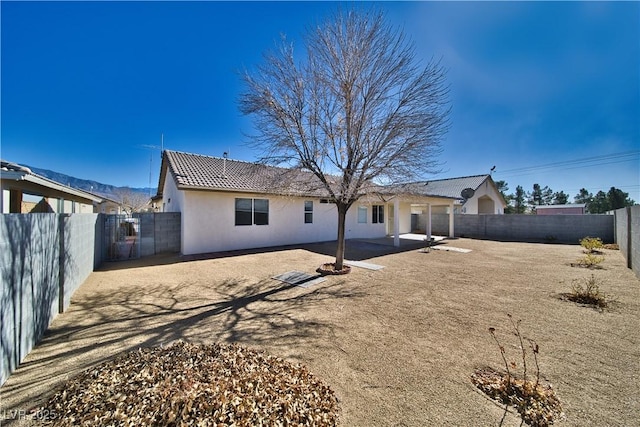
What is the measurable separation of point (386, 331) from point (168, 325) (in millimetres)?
3544

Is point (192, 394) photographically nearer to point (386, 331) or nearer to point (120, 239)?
point (386, 331)

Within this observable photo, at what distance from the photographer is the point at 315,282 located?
643 centimetres

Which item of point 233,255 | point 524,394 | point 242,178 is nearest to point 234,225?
point 233,255

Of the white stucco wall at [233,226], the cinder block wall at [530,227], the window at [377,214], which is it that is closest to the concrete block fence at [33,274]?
the white stucco wall at [233,226]

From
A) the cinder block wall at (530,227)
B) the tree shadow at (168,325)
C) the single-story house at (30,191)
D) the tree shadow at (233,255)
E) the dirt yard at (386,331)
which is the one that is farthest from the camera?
the cinder block wall at (530,227)

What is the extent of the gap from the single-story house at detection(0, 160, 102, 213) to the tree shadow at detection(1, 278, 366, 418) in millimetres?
2880

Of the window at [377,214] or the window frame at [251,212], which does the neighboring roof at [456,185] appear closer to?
the window at [377,214]

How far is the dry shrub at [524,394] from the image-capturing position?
2.09m

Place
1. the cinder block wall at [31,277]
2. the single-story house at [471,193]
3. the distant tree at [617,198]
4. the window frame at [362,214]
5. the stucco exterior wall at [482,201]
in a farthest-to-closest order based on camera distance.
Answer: the distant tree at [617,198] < the stucco exterior wall at [482,201] < the single-story house at [471,193] < the window frame at [362,214] < the cinder block wall at [31,277]

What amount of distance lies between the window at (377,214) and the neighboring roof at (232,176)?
8657 mm

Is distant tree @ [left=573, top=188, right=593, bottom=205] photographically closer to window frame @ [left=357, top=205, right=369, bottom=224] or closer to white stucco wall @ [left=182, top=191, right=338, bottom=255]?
window frame @ [left=357, top=205, right=369, bottom=224]

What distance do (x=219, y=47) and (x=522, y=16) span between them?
10.1 m

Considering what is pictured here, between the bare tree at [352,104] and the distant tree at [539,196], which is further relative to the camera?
the distant tree at [539,196]

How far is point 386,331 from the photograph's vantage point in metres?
3.76
